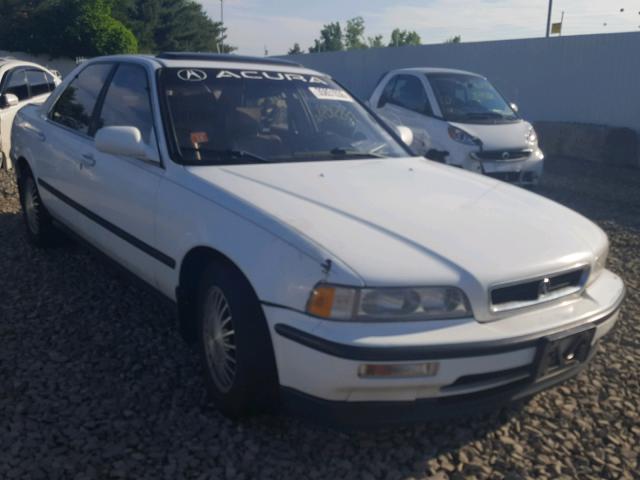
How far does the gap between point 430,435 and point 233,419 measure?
91 centimetres

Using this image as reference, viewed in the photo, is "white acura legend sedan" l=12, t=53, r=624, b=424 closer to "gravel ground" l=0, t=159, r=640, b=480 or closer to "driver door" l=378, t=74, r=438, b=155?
"gravel ground" l=0, t=159, r=640, b=480

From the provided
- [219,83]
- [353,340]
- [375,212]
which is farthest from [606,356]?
[219,83]

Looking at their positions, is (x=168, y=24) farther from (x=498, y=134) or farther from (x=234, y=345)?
(x=234, y=345)

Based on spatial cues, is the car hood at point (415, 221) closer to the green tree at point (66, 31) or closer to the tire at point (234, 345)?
the tire at point (234, 345)

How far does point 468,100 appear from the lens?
364 inches

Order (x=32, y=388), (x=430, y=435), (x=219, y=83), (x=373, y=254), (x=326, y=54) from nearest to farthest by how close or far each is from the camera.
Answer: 1. (x=373, y=254)
2. (x=430, y=435)
3. (x=32, y=388)
4. (x=219, y=83)
5. (x=326, y=54)

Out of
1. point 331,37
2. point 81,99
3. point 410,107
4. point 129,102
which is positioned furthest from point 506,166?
point 331,37

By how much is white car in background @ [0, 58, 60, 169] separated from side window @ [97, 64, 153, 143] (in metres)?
4.81

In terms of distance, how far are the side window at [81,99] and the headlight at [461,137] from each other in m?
4.86

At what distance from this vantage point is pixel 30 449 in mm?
2846

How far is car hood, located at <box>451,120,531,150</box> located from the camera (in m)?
8.37

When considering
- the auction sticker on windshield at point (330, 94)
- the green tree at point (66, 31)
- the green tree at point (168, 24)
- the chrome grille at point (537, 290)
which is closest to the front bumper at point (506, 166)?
the auction sticker on windshield at point (330, 94)

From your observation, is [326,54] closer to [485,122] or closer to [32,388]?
[485,122]

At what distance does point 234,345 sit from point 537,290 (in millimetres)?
1308
